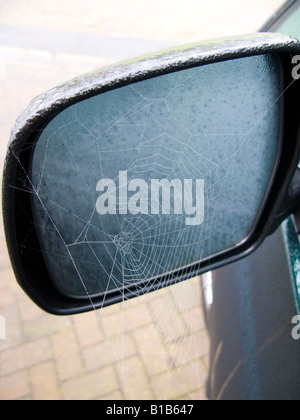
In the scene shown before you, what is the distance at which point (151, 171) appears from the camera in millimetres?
1262

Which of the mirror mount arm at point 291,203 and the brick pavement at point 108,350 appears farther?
the brick pavement at point 108,350

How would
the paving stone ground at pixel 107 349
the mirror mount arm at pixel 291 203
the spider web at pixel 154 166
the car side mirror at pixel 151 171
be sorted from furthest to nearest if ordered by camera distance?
the paving stone ground at pixel 107 349 → the mirror mount arm at pixel 291 203 → the spider web at pixel 154 166 → the car side mirror at pixel 151 171

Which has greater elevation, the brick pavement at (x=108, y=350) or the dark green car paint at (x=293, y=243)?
the dark green car paint at (x=293, y=243)

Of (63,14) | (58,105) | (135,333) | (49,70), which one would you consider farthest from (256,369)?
(63,14)

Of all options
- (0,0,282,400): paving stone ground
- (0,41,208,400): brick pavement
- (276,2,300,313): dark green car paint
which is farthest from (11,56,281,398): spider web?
(0,41,208,400): brick pavement

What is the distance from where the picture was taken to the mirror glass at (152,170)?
110 cm

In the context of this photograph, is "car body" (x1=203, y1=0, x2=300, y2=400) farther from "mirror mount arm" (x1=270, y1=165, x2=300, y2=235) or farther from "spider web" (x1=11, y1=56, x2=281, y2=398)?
"spider web" (x1=11, y1=56, x2=281, y2=398)

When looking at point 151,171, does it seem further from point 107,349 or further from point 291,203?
point 107,349

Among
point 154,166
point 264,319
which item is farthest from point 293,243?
point 154,166

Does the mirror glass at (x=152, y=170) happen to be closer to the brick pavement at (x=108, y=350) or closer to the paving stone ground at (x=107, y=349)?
the paving stone ground at (x=107, y=349)

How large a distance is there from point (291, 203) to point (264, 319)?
56 centimetres

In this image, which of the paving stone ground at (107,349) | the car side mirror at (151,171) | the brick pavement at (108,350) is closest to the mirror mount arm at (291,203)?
the car side mirror at (151,171)

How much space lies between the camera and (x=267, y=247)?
1.88 m

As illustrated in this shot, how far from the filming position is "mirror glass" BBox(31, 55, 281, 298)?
110 cm
